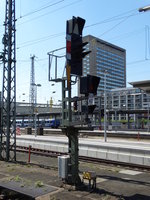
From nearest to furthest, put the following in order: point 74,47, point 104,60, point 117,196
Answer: point 117,196
point 74,47
point 104,60

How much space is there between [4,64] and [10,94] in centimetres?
183

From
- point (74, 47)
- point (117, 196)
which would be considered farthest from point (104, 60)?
point (117, 196)

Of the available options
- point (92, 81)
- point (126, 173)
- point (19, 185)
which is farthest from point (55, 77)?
point (126, 173)

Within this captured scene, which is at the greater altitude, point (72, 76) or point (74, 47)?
point (74, 47)

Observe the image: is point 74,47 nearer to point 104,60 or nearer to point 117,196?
point 117,196

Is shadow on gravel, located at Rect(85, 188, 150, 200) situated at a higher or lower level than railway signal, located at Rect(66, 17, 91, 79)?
lower

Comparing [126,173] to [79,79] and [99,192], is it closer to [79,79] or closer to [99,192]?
[99,192]

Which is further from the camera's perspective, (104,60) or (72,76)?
(104,60)

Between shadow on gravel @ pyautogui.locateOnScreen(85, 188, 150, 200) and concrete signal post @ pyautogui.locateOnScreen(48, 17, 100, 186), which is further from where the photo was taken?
concrete signal post @ pyautogui.locateOnScreen(48, 17, 100, 186)

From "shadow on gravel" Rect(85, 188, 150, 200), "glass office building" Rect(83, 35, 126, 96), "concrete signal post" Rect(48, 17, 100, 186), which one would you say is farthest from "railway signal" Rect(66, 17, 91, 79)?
"glass office building" Rect(83, 35, 126, 96)

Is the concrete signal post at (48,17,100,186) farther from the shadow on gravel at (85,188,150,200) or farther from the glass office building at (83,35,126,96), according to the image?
the glass office building at (83,35,126,96)

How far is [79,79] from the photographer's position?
864cm

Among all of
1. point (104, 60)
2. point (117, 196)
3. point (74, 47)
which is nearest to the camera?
point (117, 196)

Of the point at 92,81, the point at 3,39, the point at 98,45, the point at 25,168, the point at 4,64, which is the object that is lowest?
the point at 25,168
